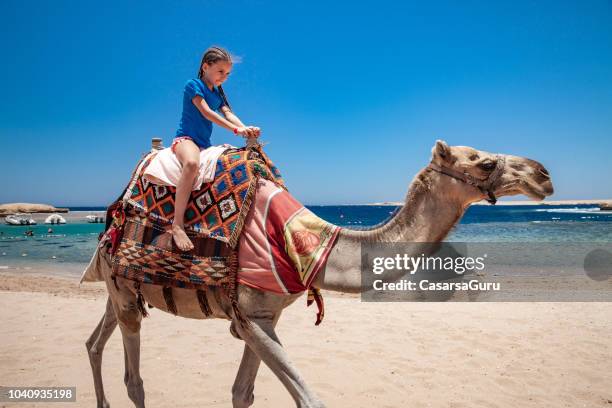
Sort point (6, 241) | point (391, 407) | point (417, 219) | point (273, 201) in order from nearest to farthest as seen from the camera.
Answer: point (417, 219)
point (273, 201)
point (391, 407)
point (6, 241)

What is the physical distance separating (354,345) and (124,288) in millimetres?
4274

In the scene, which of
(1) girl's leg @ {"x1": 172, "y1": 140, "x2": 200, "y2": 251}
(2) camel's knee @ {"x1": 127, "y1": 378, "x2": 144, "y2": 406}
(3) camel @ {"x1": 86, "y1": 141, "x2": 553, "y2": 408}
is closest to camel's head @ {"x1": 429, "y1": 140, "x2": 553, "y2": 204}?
(3) camel @ {"x1": 86, "y1": 141, "x2": 553, "y2": 408}


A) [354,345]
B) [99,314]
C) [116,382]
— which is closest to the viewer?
[116,382]

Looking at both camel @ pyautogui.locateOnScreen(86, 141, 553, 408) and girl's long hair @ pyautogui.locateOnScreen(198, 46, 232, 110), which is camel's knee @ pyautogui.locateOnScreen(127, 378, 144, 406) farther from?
girl's long hair @ pyautogui.locateOnScreen(198, 46, 232, 110)

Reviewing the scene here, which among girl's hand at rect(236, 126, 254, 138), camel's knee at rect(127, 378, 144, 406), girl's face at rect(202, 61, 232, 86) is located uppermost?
girl's face at rect(202, 61, 232, 86)

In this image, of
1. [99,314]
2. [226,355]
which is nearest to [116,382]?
[226,355]

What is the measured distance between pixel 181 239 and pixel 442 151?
5.68 ft

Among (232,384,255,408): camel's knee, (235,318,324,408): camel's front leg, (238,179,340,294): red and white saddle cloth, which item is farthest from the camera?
(232,384,255,408): camel's knee

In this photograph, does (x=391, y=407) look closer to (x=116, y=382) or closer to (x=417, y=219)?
(x=417, y=219)

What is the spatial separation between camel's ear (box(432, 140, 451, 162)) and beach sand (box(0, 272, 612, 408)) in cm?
326

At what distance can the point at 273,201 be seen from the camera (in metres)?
2.89

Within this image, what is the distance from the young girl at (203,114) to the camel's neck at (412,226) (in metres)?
1.06

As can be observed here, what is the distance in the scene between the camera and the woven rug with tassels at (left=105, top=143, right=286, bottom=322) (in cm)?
285

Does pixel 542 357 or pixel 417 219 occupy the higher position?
pixel 417 219
